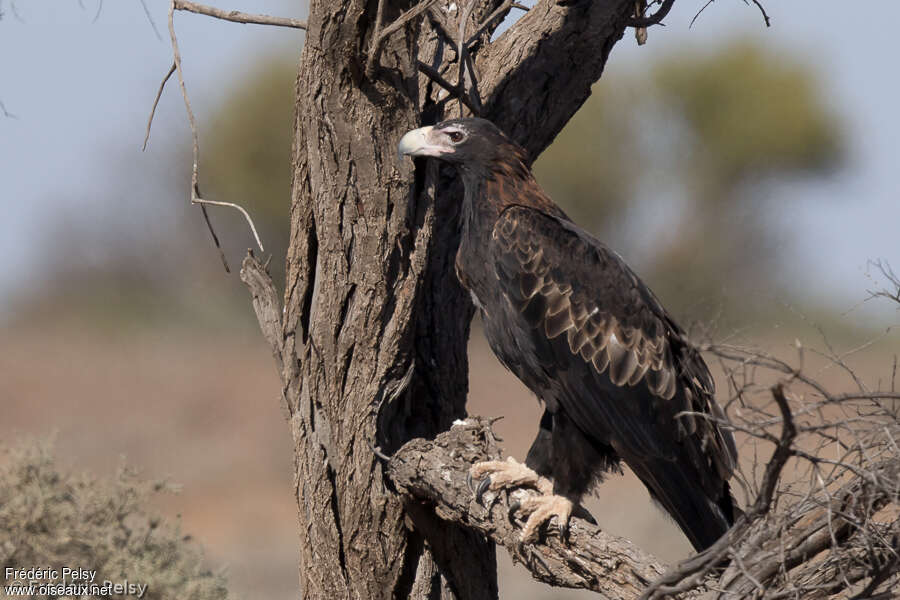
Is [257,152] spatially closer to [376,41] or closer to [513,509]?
[376,41]

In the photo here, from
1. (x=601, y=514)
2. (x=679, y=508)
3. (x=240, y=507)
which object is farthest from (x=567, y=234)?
(x=240, y=507)

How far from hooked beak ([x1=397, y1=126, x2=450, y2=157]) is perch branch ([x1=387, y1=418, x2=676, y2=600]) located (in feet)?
3.85

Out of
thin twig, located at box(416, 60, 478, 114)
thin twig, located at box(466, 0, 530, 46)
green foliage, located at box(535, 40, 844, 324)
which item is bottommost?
thin twig, located at box(416, 60, 478, 114)

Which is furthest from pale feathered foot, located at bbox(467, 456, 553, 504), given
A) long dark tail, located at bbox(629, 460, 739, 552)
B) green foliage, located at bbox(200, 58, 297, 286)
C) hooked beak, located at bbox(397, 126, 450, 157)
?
green foliage, located at bbox(200, 58, 297, 286)

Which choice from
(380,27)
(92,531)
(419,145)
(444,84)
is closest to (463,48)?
(444,84)

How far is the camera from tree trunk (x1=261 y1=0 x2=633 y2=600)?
4613mm

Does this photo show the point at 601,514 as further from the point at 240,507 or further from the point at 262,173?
the point at 262,173

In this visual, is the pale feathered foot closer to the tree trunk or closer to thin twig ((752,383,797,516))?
the tree trunk

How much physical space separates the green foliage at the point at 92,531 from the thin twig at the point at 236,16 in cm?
272

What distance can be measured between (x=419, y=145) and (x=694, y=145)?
66.8 feet

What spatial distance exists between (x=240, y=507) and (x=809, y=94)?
16.0 meters

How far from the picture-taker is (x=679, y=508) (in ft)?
14.8

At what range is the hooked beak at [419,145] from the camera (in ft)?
15.0

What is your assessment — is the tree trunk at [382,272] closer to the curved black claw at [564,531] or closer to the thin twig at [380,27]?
the thin twig at [380,27]
